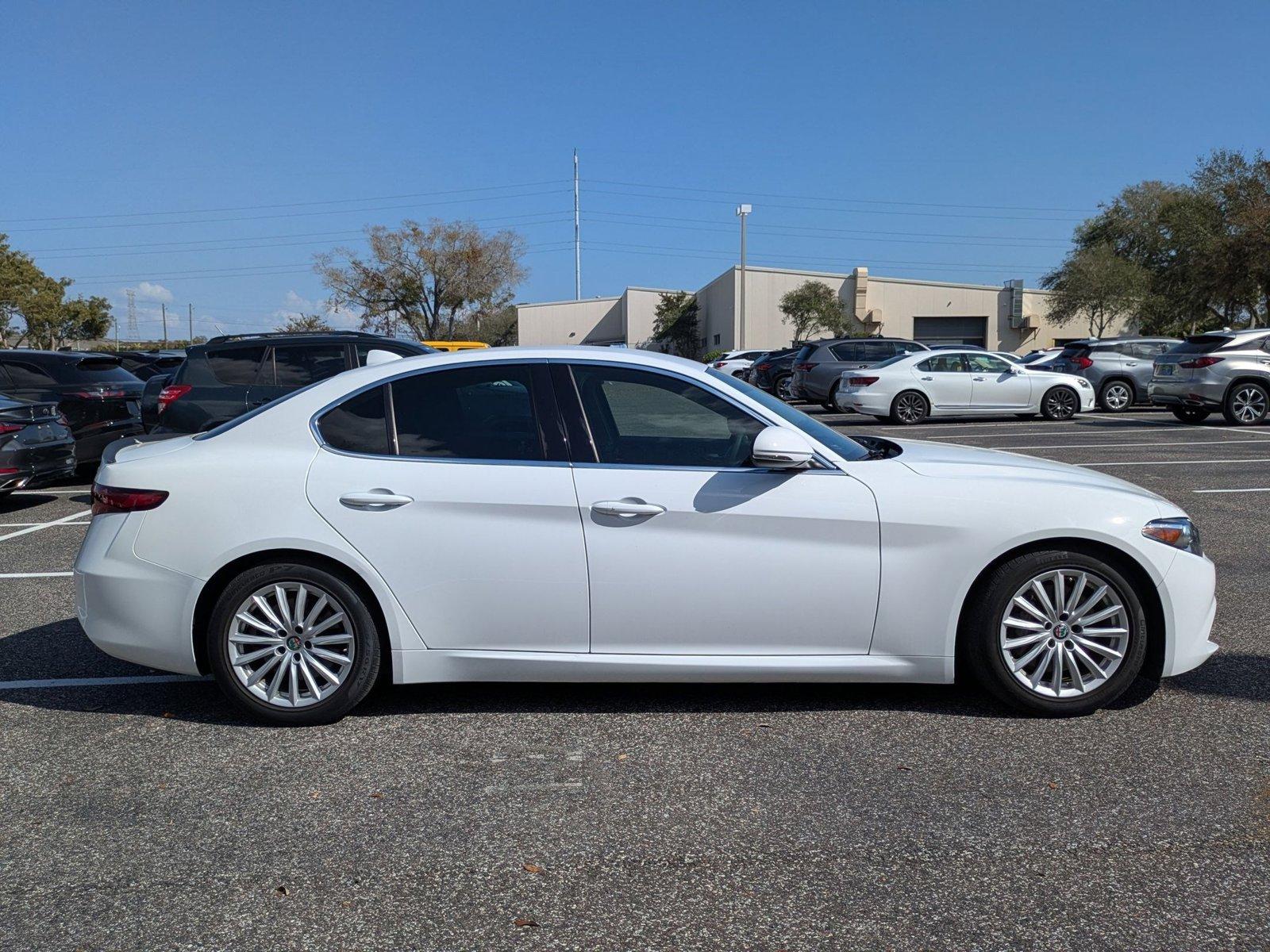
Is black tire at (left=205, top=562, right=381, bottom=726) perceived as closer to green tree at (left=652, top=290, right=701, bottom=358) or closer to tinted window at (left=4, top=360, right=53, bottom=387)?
tinted window at (left=4, top=360, right=53, bottom=387)

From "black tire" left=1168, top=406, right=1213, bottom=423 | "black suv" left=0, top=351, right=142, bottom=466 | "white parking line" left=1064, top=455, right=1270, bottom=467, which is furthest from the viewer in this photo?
"black tire" left=1168, top=406, right=1213, bottom=423

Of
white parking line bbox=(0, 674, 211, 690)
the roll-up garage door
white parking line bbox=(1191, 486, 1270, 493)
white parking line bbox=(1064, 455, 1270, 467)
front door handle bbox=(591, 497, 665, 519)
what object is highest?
the roll-up garage door

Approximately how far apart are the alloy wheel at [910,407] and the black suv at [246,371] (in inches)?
474

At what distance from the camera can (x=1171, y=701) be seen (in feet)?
14.7

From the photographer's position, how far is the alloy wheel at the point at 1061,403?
68.2 feet

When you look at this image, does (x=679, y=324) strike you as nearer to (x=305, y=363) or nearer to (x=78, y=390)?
(x=78, y=390)

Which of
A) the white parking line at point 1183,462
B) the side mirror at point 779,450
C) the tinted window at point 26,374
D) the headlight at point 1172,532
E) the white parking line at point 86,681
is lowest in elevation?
the white parking line at point 86,681

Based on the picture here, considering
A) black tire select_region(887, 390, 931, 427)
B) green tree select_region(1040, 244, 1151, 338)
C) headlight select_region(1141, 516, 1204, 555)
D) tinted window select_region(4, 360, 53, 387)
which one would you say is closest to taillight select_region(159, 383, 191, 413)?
tinted window select_region(4, 360, 53, 387)

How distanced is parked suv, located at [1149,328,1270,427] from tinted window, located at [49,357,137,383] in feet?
54.4

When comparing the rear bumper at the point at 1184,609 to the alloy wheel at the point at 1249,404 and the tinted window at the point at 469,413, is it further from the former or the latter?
Result: the alloy wheel at the point at 1249,404

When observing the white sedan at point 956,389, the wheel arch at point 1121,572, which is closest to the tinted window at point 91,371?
the wheel arch at point 1121,572

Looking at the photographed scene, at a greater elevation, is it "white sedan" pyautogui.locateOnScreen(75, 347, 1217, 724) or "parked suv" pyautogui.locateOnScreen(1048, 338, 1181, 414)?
"parked suv" pyautogui.locateOnScreen(1048, 338, 1181, 414)

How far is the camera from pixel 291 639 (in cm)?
427

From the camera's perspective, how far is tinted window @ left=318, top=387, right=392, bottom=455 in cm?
438
